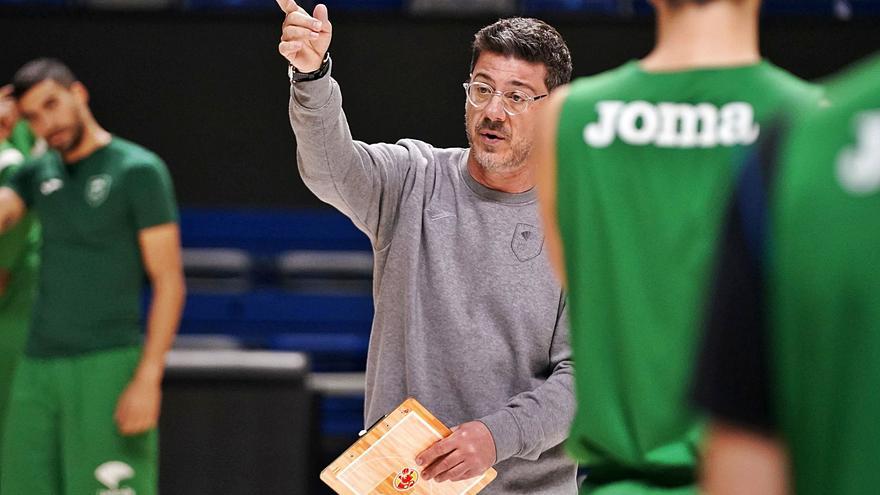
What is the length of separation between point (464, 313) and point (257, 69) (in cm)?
552

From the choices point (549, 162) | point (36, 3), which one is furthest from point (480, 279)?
point (36, 3)

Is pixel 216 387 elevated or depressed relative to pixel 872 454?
depressed

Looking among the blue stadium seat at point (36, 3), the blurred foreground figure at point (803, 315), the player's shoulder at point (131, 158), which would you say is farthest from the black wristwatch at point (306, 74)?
the blue stadium seat at point (36, 3)

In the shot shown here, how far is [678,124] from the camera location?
1.59 m

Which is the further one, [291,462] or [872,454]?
[291,462]

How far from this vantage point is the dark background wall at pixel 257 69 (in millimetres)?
7648

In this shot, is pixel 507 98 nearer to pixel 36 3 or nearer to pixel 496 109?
pixel 496 109

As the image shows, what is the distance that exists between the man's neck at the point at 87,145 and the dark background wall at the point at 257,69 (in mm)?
3322

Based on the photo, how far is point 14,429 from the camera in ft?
14.1

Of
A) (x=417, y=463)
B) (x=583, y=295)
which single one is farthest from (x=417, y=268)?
(x=583, y=295)

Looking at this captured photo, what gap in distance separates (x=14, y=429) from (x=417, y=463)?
233 centimetres

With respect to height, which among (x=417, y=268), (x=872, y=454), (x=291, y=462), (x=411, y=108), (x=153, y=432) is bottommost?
(x=291, y=462)

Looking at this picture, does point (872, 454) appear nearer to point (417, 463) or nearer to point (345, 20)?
point (417, 463)

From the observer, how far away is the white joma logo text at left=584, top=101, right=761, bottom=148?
1.59m
